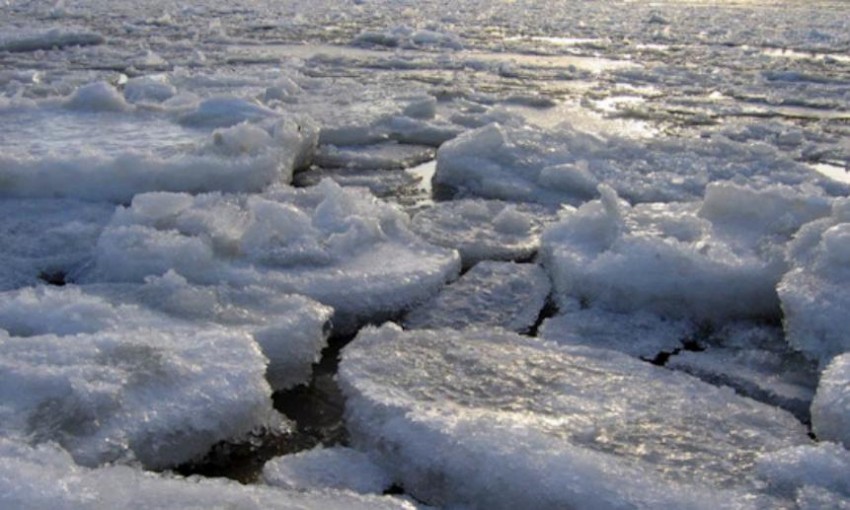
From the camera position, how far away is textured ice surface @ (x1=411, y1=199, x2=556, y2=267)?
3.38 metres

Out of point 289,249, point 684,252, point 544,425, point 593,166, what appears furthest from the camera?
point 593,166

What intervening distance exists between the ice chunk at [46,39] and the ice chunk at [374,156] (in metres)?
6.36

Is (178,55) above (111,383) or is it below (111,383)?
below

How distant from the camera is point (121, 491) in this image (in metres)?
1.53

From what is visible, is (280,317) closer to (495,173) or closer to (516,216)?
(516,216)

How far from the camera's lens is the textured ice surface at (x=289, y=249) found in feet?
9.11

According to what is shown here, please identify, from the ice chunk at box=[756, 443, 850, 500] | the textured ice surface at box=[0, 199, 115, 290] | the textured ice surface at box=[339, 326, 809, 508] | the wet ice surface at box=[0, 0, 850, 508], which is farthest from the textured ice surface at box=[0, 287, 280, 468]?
the ice chunk at box=[756, 443, 850, 500]

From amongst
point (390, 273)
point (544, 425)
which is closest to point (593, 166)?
point (390, 273)

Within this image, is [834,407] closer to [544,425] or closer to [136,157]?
[544,425]

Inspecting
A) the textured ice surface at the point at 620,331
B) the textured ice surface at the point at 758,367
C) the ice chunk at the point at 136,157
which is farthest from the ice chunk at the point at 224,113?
the textured ice surface at the point at 758,367

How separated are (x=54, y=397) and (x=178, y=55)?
326 inches

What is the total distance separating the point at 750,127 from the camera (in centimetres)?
581

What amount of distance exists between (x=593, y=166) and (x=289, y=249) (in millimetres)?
2062

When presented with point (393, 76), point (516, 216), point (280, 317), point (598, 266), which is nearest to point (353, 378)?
point (280, 317)
